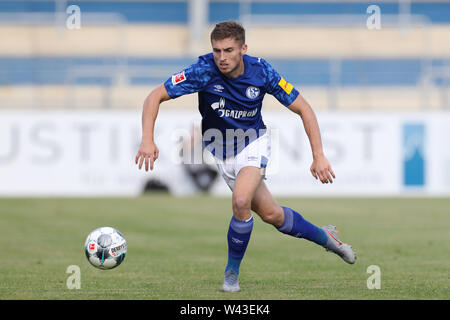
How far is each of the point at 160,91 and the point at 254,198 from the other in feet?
3.83

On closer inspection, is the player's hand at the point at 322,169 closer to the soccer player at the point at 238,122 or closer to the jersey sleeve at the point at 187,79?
the soccer player at the point at 238,122

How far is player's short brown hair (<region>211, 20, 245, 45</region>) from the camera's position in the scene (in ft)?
19.7

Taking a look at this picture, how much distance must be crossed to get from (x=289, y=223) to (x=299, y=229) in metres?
0.12

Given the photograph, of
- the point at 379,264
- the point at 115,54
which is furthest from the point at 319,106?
the point at 379,264

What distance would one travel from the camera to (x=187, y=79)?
245 inches

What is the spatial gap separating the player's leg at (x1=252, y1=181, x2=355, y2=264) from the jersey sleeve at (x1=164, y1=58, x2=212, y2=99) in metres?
1.02

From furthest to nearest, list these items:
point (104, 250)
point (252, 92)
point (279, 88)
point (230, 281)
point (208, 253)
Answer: point (208, 253)
point (104, 250)
point (279, 88)
point (252, 92)
point (230, 281)

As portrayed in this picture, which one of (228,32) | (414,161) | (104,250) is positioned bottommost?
(104,250)

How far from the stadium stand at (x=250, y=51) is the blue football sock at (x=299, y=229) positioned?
14.6 metres

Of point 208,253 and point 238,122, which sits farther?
point 208,253

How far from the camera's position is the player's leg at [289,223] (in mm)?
6484

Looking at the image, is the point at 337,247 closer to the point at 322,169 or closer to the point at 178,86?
the point at 322,169

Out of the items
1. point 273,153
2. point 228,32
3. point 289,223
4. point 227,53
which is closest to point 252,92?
point 227,53

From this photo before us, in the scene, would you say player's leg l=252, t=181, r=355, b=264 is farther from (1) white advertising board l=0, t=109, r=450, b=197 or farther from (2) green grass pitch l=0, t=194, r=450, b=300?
(1) white advertising board l=0, t=109, r=450, b=197
